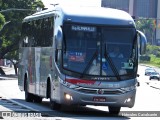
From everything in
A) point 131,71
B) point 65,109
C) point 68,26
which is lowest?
point 65,109

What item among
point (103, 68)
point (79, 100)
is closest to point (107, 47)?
point (103, 68)

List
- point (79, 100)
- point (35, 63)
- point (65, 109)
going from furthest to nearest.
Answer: point (35, 63) < point (65, 109) < point (79, 100)

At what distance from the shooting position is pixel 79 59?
1912 cm

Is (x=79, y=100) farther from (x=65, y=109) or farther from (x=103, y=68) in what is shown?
(x=65, y=109)

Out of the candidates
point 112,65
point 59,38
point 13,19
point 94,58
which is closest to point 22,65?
point 59,38

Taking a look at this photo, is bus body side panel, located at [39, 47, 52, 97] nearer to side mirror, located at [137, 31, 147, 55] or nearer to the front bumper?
the front bumper

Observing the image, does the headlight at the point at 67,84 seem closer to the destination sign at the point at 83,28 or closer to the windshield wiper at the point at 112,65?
the windshield wiper at the point at 112,65

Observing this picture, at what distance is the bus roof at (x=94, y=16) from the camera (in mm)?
19609

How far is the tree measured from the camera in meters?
80.5

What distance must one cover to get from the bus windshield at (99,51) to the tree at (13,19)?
58.4 metres

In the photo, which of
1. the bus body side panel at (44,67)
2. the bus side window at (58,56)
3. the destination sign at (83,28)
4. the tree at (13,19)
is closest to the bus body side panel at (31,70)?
the bus body side panel at (44,67)

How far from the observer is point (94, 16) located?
64.7 feet

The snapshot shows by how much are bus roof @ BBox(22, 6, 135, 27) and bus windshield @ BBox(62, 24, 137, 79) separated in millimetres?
203

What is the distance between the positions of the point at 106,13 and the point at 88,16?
69cm
